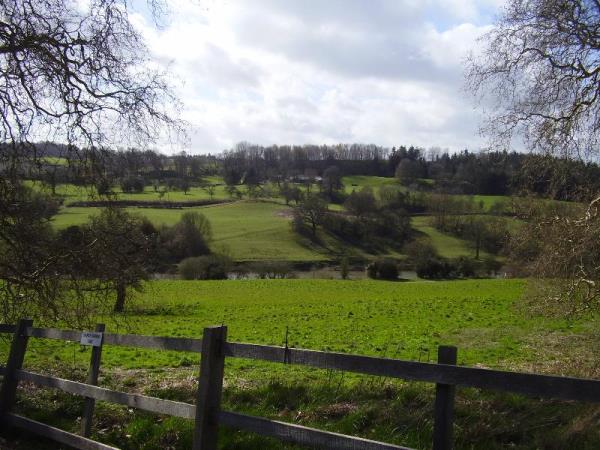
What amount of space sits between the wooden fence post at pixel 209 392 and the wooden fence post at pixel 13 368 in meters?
3.72

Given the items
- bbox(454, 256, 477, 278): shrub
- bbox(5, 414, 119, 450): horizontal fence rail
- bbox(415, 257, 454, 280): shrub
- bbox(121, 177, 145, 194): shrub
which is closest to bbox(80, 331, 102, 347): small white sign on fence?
bbox(5, 414, 119, 450): horizontal fence rail

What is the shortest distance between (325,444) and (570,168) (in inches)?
416

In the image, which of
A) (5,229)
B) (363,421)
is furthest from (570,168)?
(5,229)

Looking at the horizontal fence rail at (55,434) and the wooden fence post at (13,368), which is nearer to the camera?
the horizontal fence rail at (55,434)

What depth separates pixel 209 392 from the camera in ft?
18.5

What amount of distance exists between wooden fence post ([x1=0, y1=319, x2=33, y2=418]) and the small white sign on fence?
4.26 feet

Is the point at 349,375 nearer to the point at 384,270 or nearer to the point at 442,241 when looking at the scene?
the point at 384,270

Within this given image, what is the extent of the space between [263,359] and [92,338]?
287cm

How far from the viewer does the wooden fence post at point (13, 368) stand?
7.93 metres

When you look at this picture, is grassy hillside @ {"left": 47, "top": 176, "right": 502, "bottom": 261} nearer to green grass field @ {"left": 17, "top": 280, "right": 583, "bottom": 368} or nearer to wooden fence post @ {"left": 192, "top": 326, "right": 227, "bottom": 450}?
green grass field @ {"left": 17, "top": 280, "right": 583, "bottom": 368}

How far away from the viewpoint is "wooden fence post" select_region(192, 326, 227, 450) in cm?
560

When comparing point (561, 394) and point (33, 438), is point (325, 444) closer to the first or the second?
point (561, 394)

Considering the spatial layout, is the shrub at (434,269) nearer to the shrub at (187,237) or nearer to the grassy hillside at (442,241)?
the grassy hillside at (442,241)

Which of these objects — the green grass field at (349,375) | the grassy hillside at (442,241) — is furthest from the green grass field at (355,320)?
the grassy hillside at (442,241)
